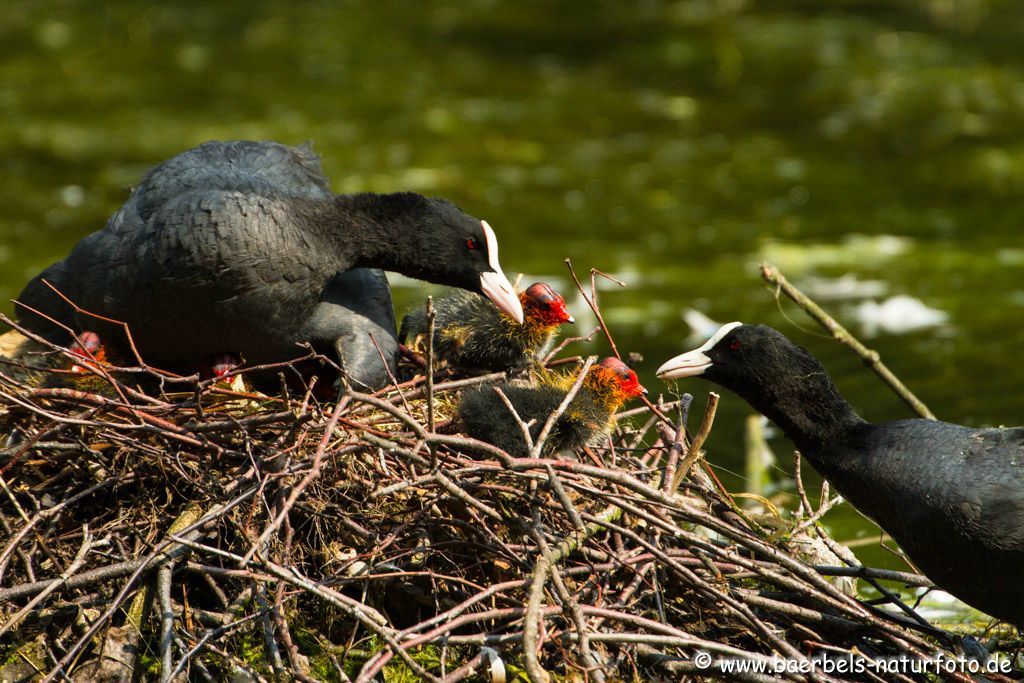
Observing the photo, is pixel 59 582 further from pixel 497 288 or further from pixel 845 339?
pixel 845 339

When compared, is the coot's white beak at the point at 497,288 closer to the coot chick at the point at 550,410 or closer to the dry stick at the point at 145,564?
the coot chick at the point at 550,410

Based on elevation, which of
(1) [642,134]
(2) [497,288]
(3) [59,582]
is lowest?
(3) [59,582]

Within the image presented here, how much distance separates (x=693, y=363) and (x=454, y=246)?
3.39 feet

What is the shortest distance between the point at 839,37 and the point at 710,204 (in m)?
5.22

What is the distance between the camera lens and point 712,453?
24.6 feet

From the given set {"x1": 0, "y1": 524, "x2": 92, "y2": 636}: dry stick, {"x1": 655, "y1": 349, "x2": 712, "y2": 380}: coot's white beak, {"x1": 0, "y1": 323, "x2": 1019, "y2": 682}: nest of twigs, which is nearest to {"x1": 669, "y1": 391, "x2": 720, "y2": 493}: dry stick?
{"x1": 0, "y1": 323, "x2": 1019, "y2": 682}: nest of twigs

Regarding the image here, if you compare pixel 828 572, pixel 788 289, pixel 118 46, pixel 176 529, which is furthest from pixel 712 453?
pixel 118 46

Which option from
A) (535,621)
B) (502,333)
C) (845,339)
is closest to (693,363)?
(502,333)

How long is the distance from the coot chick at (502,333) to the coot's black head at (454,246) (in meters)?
0.11

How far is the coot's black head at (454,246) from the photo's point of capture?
17.3 feet

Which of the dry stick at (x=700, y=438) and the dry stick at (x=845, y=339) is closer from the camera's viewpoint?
the dry stick at (x=700, y=438)

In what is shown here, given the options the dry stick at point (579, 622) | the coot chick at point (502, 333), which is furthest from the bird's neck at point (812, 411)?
the dry stick at point (579, 622)

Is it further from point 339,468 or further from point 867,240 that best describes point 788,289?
point 867,240

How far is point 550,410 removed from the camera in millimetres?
4562
